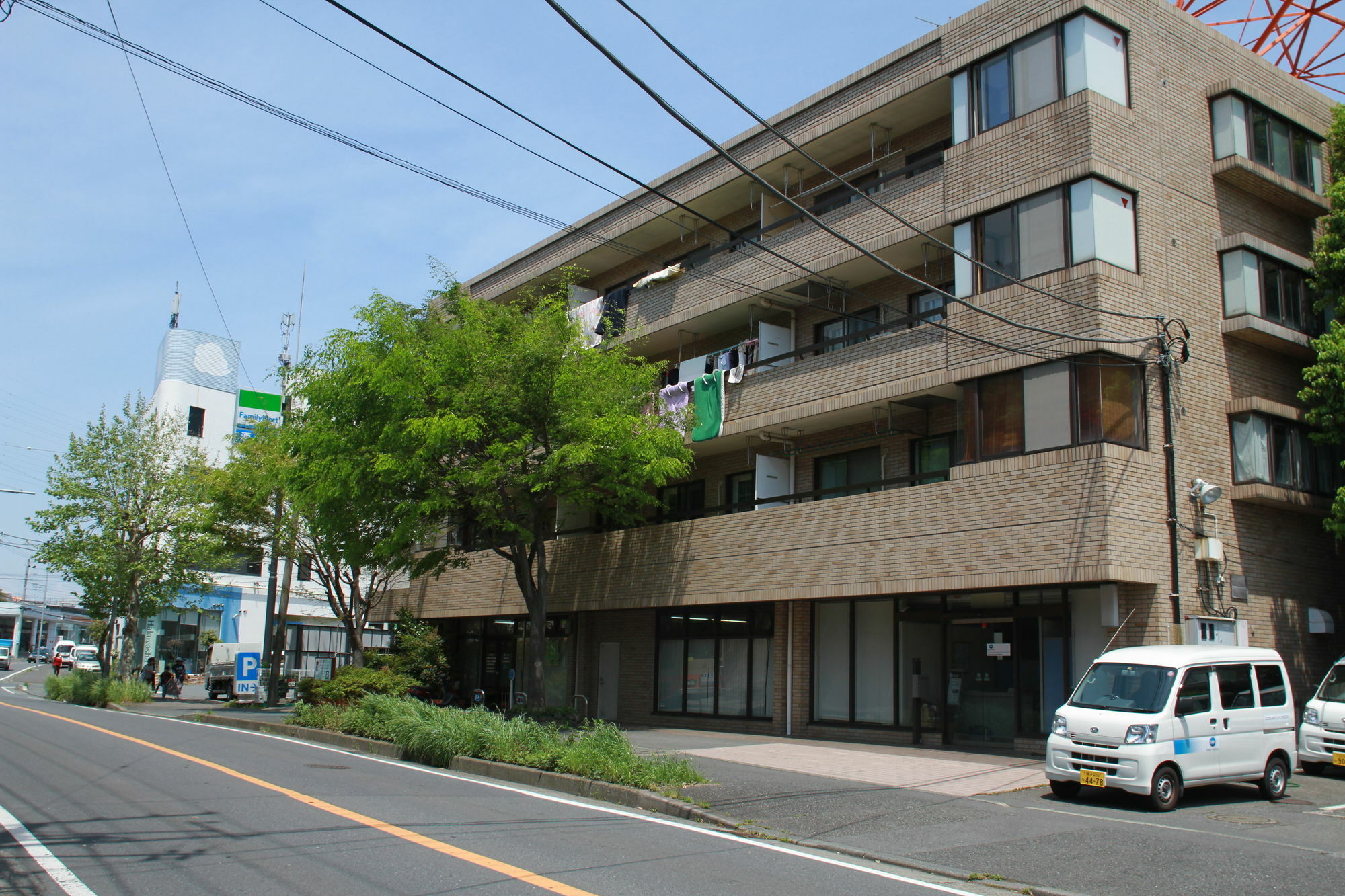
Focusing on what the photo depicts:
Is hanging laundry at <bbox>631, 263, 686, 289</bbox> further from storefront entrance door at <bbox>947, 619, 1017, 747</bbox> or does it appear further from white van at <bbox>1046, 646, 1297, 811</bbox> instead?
white van at <bbox>1046, 646, 1297, 811</bbox>

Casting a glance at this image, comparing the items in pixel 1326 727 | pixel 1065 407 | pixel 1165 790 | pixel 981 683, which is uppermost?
pixel 1065 407

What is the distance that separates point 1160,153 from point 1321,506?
7204 mm

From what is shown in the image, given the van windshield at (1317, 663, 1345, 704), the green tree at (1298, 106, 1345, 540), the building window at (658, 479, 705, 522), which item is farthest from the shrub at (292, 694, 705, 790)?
the green tree at (1298, 106, 1345, 540)

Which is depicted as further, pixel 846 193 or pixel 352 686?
pixel 846 193

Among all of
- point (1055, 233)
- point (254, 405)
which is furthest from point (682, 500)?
point (254, 405)

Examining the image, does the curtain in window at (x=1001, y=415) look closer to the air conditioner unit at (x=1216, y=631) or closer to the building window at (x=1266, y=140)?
the air conditioner unit at (x=1216, y=631)

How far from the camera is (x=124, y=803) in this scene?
1112 centimetres

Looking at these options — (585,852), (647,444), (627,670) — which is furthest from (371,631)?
(585,852)

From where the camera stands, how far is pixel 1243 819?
467 inches

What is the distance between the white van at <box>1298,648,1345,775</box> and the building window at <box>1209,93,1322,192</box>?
9.64m

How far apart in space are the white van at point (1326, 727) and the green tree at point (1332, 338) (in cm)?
356

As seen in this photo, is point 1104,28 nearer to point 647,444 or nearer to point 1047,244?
point 1047,244

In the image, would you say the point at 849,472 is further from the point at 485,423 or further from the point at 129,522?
the point at 129,522

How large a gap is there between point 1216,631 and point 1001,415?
474cm
